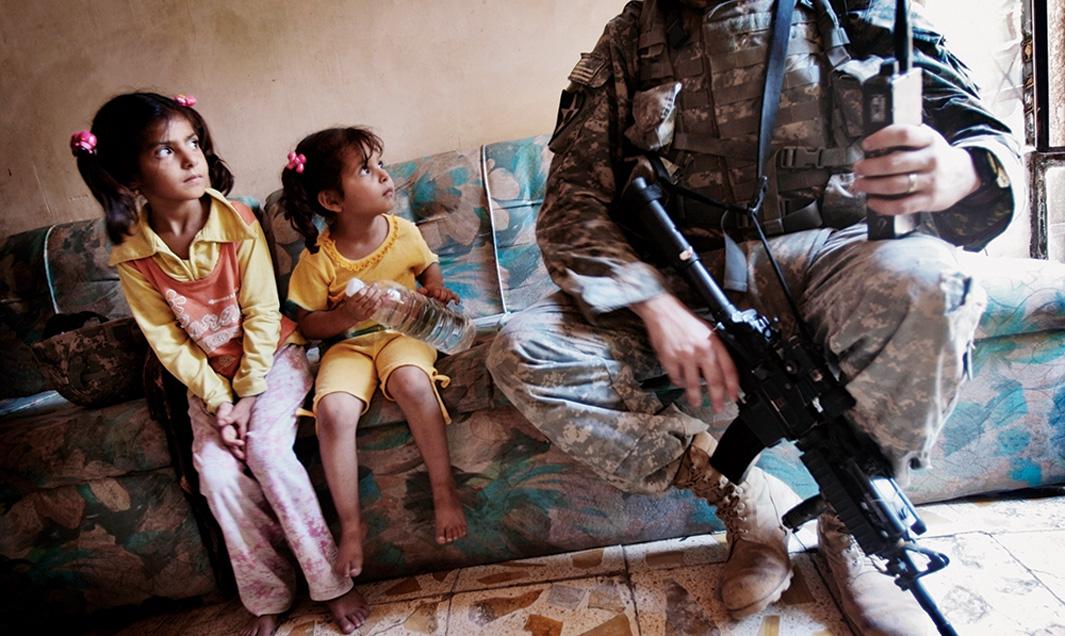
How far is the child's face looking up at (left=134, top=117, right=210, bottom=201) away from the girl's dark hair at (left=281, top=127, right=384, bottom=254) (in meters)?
0.20

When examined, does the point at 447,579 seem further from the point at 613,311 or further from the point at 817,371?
the point at 817,371

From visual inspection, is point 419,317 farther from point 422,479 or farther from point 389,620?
point 389,620

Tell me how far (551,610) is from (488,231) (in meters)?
1.14

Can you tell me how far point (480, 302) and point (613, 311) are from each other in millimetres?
812

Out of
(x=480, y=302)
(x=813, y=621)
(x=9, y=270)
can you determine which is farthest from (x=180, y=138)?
(x=813, y=621)

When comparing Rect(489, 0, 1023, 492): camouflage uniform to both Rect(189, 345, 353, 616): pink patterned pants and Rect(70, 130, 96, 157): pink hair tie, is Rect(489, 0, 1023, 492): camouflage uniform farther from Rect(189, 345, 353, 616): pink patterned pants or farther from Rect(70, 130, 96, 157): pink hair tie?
Rect(70, 130, 96, 157): pink hair tie

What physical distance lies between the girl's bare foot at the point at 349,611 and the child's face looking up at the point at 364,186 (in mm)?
883

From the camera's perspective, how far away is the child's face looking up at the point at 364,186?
1.41 m

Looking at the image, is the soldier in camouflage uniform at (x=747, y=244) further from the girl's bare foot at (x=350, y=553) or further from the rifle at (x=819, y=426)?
the girl's bare foot at (x=350, y=553)

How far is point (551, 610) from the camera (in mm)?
1102

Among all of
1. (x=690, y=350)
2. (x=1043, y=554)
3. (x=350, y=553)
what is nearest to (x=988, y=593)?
(x=1043, y=554)

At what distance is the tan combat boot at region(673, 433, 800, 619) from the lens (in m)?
0.99

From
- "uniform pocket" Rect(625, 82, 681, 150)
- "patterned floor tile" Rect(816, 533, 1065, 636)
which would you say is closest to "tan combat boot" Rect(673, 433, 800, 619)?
"patterned floor tile" Rect(816, 533, 1065, 636)

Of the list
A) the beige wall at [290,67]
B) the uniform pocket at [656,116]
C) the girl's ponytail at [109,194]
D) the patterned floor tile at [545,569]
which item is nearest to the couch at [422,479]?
the patterned floor tile at [545,569]
